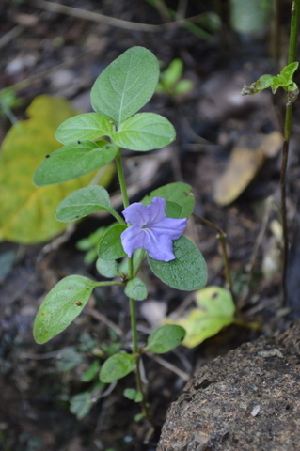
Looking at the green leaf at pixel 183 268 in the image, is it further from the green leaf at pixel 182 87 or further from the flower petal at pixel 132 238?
the green leaf at pixel 182 87

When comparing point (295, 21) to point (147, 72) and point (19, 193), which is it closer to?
point (147, 72)

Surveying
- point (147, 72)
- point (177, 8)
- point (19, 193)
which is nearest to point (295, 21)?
point (147, 72)

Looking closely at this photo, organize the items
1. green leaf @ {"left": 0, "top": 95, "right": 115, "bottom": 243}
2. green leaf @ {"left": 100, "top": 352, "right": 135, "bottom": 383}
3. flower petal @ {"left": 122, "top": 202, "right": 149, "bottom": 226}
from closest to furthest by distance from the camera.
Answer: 1. flower petal @ {"left": 122, "top": 202, "right": 149, "bottom": 226}
2. green leaf @ {"left": 100, "top": 352, "right": 135, "bottom": 383}
3. green leaf @ {"left": 0, "top": 95, "right": 115, "bottom": 243}

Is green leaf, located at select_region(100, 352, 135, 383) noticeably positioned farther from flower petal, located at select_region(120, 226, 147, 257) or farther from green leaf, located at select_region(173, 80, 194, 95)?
green leaf, located at select_region(173, 80, 194, 95)

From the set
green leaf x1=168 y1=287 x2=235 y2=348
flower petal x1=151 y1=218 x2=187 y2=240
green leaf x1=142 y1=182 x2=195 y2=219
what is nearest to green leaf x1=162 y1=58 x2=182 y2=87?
green leaf x1=168 y1=287 x2=235 y2=348

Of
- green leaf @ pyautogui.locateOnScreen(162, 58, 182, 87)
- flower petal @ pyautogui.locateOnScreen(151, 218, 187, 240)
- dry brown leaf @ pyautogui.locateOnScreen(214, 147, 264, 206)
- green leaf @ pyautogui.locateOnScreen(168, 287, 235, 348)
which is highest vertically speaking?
flower petal @ pyautogui.locateOnScreen(151, 218, 187, 240)

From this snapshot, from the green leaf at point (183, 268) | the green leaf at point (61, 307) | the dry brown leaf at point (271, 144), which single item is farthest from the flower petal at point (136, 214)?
the dry brown leaf at point (271, 144)
